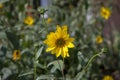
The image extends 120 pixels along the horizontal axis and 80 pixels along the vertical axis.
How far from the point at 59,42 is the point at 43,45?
33 centimetres

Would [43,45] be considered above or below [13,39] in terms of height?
below

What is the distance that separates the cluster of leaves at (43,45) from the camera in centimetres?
235

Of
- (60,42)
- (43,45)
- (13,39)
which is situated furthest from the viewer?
(13,39)

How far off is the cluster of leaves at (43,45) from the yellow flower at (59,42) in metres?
0.12

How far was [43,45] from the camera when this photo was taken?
2.26 m

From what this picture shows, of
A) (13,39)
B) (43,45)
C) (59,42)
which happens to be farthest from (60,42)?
(13,39)

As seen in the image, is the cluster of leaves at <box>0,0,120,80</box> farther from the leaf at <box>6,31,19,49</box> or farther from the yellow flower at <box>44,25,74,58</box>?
A: the yellow flower at <box>44,25,74,58</box>

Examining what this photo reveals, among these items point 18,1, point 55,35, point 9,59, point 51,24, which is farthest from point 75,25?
point 55,35

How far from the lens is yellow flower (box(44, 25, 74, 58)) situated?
1.91 m

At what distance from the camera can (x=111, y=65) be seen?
3.79m

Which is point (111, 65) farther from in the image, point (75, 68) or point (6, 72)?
point (6, 72)

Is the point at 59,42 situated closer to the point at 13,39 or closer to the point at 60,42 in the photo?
the point at 60,42

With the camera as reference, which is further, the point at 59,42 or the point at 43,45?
the point at 43,45

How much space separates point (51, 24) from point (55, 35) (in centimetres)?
119
